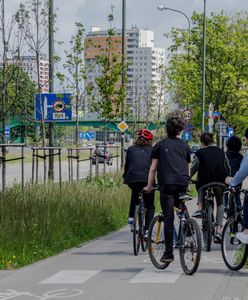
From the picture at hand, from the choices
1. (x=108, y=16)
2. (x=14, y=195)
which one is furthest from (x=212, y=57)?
(x=14, y=195)

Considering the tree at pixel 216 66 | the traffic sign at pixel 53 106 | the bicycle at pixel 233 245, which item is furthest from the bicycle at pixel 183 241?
the tree at pixel 216 66

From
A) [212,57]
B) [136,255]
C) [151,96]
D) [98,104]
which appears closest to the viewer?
[136,255]

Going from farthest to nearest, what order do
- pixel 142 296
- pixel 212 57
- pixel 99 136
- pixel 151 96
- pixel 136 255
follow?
pixel 99 136, pixel 151 96, pixel 212 57, pixel 136 255, pixel 142 296

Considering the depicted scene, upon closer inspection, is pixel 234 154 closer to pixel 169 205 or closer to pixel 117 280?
pixel 169 205

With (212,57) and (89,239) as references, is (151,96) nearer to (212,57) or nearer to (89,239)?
(212,57)

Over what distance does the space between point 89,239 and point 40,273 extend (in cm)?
409

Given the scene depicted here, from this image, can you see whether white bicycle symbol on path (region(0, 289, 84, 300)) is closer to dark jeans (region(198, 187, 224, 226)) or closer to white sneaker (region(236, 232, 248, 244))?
white sneaker (region(236, 232, 248, 244))

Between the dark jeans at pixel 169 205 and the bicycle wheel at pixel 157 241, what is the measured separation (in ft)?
0.87

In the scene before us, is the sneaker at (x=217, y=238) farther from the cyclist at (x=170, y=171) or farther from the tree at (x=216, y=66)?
the tree at (x=216, y=66)

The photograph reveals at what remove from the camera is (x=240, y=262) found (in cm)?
988

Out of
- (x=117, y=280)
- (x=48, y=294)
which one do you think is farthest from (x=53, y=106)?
(x=48, y=294)

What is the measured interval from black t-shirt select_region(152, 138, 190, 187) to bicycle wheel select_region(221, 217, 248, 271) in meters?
0.94

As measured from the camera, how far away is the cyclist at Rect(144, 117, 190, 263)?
9852mm

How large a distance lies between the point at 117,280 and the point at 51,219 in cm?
442
